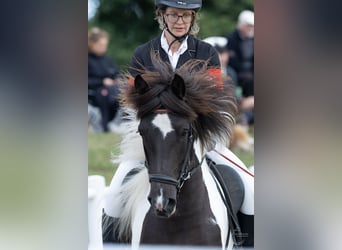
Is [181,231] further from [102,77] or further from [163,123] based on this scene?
[102,77]

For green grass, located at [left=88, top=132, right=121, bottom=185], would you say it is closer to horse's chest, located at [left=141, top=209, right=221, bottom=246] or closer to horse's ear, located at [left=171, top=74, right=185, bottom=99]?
horse's chest, located at [left=141, top=209, right=221, bottom=246]

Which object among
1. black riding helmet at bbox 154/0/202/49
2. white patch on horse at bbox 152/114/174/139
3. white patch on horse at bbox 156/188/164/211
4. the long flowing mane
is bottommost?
white patch on horse at bbox 156/188/164/211

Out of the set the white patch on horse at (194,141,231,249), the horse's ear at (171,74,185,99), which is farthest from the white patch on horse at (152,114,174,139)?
the white patch on horse at (194,141,231,249)

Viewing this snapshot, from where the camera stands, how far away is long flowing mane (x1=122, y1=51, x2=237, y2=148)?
6.03 ft

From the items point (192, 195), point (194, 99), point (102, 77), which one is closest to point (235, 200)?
point (192, 195)

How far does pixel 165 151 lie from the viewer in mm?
1762

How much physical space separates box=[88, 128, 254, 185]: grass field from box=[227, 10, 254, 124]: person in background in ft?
0.41
